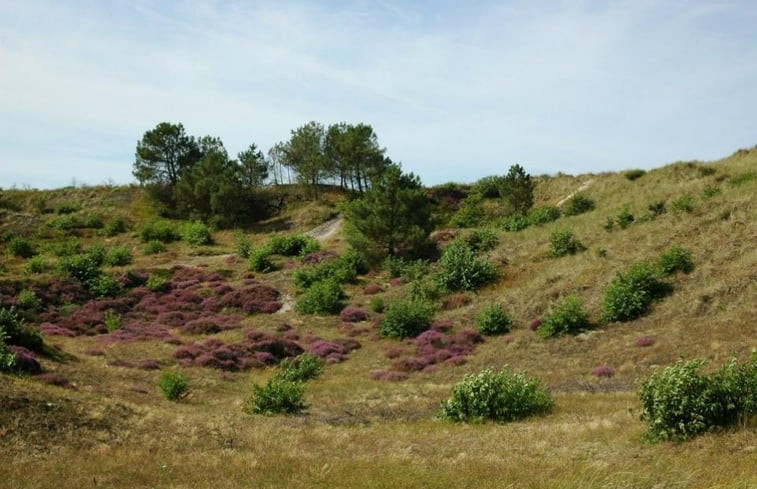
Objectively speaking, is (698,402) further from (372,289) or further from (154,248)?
(154,248)

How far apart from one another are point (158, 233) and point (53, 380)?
45.0 meters

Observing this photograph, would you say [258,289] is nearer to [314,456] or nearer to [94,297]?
[94,297]

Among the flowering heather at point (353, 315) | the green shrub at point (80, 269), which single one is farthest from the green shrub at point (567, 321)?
the green shrub at point (80, 269)

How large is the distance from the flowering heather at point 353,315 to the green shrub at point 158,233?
32964 mm

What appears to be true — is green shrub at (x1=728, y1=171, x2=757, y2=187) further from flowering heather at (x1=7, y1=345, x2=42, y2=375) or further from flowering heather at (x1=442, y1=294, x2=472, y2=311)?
flowering heather at (x1=7, y1=345, x2=42, y2=375)

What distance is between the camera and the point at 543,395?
594 inches

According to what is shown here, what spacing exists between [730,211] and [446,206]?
129 ft

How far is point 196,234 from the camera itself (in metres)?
58.7

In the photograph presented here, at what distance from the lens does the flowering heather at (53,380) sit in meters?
16.7

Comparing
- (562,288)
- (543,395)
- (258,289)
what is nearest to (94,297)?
(258,289)

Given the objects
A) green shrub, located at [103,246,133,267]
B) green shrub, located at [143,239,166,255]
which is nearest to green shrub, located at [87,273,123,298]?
green shrub, located at [103,246,133,267]

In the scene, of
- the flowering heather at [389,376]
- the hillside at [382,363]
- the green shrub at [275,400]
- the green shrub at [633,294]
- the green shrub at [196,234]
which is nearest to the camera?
the hillside at [382,363]

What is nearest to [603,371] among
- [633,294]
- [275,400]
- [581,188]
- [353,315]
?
[633,294]

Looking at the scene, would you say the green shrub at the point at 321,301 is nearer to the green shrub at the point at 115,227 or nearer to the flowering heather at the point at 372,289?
the flowering heather at the point at 372,289
